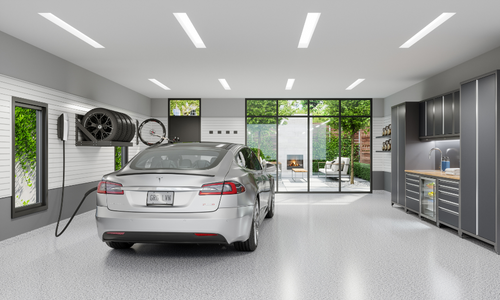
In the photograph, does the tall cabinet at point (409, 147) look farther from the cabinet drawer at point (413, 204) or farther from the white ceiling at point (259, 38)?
the white ceiling at point (259, 38)

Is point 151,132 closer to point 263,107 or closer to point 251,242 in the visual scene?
point 263,107

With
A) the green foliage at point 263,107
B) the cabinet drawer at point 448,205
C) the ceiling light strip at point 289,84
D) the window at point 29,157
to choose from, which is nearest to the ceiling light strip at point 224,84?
the ceiling light strip at point 289,84

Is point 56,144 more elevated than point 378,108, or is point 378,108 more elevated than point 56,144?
point 378,108

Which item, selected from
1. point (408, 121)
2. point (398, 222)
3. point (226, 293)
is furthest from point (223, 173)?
Result: point (408, 121)

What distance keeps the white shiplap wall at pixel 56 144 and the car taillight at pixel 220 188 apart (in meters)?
3.26

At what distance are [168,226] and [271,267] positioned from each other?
1.19 m

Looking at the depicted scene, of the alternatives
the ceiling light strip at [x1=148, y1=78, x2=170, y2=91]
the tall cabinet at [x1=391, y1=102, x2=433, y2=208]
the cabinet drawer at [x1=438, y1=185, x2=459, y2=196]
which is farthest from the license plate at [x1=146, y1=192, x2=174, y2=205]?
the tall cabinet at [x1=391, y1=102, x2=433, y2=208]

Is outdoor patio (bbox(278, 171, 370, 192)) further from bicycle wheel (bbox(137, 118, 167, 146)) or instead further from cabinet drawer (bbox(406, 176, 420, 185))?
bicycle wheel (bbox(137, 118, 167, 146))

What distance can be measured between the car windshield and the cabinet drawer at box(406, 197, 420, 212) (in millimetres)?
4490

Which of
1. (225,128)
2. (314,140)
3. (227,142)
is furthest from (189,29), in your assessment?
(314,140)

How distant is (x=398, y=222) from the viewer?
6.08 m

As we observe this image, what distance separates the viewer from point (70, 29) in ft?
15.2

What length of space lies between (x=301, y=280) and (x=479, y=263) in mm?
2199

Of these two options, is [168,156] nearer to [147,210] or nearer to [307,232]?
[147,210]
